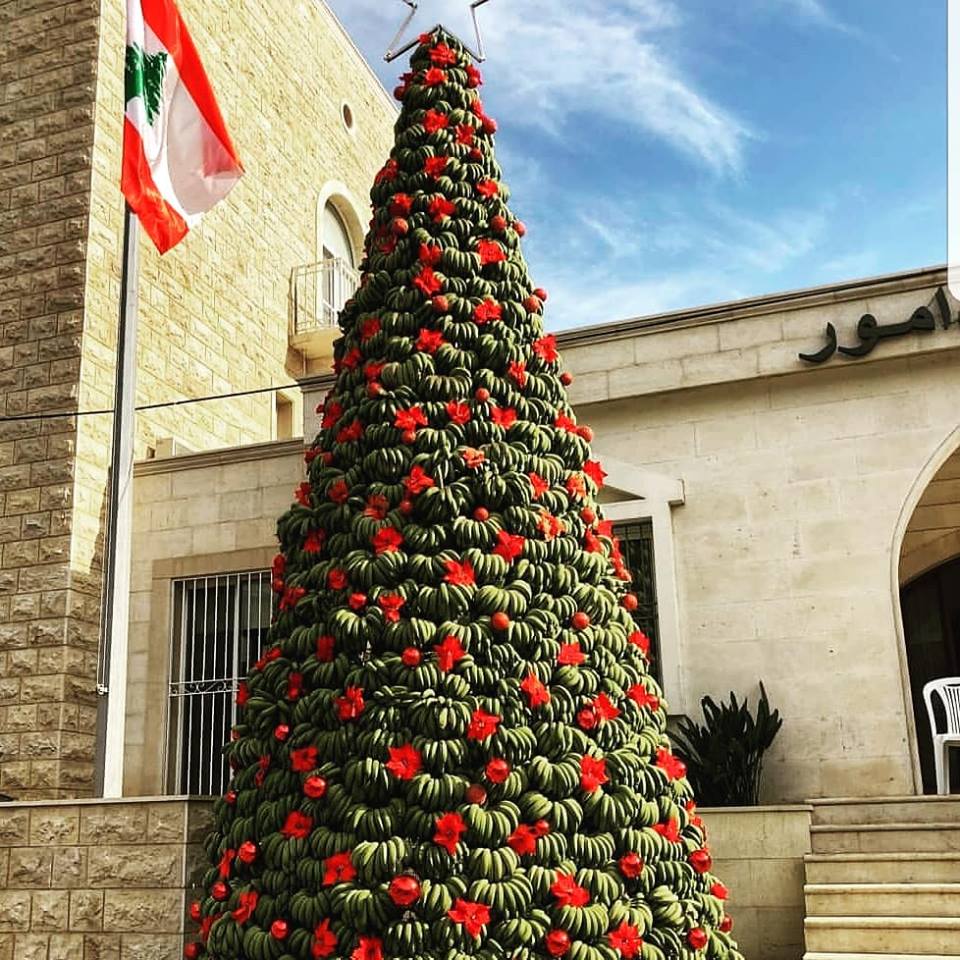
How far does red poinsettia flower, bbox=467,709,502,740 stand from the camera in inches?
168

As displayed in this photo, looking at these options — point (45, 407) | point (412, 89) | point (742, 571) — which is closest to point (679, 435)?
point (742, 571)

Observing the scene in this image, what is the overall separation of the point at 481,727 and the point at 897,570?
5359mm

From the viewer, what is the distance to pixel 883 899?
22.0ft

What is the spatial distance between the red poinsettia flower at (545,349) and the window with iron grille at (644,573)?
4282mm

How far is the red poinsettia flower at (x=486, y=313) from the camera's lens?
5.15 m

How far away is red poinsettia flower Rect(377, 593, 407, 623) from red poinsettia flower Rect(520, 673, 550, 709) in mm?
573

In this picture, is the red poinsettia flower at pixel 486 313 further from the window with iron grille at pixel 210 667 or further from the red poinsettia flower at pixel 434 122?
the window with iron grille at pixel 210 667

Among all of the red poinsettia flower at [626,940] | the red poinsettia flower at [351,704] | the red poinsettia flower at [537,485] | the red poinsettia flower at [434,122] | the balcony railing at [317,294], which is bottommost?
the red poinsettia flower at [626,940]

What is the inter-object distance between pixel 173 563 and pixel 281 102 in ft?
24.5

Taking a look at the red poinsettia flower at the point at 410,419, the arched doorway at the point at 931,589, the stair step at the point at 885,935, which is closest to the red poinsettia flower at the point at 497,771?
the red poinsettia flower at the point at 410,419

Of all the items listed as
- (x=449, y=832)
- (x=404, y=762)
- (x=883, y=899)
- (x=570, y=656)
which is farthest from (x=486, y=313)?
(x=883, y=899)

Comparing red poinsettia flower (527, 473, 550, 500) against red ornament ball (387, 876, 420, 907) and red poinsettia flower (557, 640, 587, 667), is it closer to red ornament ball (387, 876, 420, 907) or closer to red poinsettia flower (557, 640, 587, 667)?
red poinsettia flower (557, 640, 587, 667)

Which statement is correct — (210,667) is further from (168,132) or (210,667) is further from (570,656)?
(570,656)

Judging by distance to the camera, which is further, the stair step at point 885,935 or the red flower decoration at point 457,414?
the stair step at point 885,935
